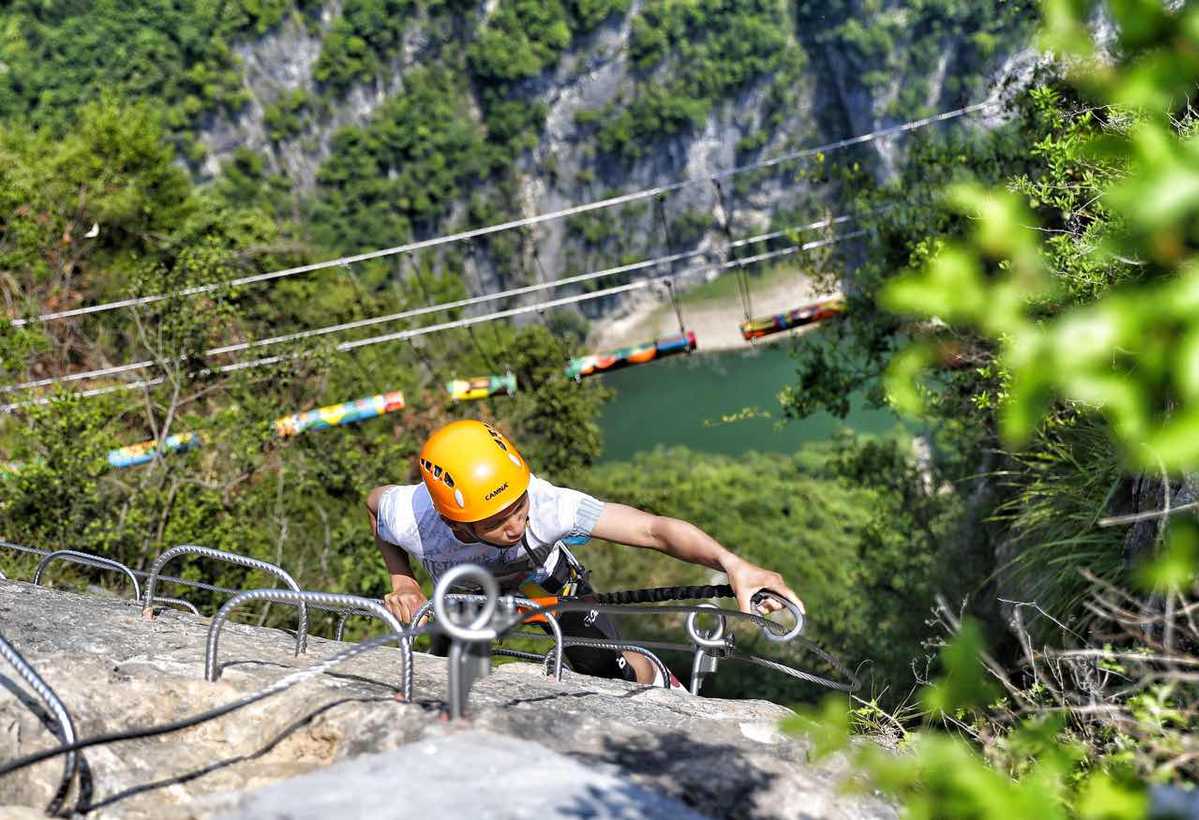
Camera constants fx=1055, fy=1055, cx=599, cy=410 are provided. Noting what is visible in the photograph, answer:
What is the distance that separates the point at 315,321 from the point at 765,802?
74.2 feet

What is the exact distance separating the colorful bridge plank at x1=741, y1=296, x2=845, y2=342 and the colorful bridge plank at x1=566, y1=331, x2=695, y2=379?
1420 millimetres

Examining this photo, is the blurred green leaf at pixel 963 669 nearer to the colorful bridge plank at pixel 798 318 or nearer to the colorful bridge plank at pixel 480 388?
the colorful bridge plank at pixel 798 318

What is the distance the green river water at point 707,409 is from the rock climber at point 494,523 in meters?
48.4

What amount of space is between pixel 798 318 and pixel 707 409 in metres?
47.1

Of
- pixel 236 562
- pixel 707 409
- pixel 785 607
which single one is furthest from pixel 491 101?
pixel 785 607

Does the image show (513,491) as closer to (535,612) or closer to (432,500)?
(432,500)

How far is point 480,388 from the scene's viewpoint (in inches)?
813

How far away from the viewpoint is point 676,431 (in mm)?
60188

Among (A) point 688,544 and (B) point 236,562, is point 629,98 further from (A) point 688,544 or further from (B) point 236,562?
(B) point 236,562

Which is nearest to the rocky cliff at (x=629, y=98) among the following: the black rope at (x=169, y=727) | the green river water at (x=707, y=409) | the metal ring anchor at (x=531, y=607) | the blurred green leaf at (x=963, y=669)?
the green river water at (x=707, y=409)

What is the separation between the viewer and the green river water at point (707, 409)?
56094 millimetres

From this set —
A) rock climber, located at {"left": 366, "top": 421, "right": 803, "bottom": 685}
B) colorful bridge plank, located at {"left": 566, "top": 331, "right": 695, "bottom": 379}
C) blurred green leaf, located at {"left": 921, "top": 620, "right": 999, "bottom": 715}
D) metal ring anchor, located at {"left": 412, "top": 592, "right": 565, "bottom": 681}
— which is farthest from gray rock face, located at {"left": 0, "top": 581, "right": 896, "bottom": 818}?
colorful bridge plank, located at {"left": 566, "top": 331, "right": 695, "bottom": 379}

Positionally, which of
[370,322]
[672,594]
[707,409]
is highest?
[370,322]

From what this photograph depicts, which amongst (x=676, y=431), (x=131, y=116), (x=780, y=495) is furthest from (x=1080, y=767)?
(x=676, y=431)
